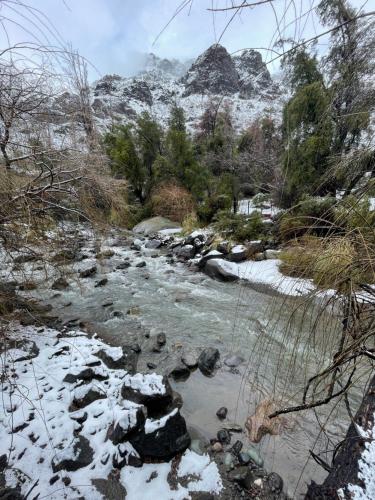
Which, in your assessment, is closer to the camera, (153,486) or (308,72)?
(153,486)

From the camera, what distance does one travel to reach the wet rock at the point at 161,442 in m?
1.74

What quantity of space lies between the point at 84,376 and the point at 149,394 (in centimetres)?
77

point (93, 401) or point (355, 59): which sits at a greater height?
point (355, 59)

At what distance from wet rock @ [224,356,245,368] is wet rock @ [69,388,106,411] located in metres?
1.39

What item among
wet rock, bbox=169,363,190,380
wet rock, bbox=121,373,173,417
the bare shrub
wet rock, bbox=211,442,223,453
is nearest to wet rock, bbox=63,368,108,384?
wet rock, bbox=121,373,173,417

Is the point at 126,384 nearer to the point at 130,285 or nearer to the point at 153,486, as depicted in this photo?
the point at 153,486

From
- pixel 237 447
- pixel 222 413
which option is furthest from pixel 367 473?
pixel 222 413

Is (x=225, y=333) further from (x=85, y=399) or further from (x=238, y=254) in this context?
(x=238, y=254)

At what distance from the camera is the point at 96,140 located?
211 cm

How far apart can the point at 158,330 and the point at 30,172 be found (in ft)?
8.69

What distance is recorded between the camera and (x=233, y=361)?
9.37 feet

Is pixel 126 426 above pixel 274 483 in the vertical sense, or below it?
above

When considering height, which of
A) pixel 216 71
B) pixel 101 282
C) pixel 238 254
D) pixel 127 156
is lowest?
pixel 101 282

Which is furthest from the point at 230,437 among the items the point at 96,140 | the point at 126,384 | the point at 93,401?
the point at 96,140
